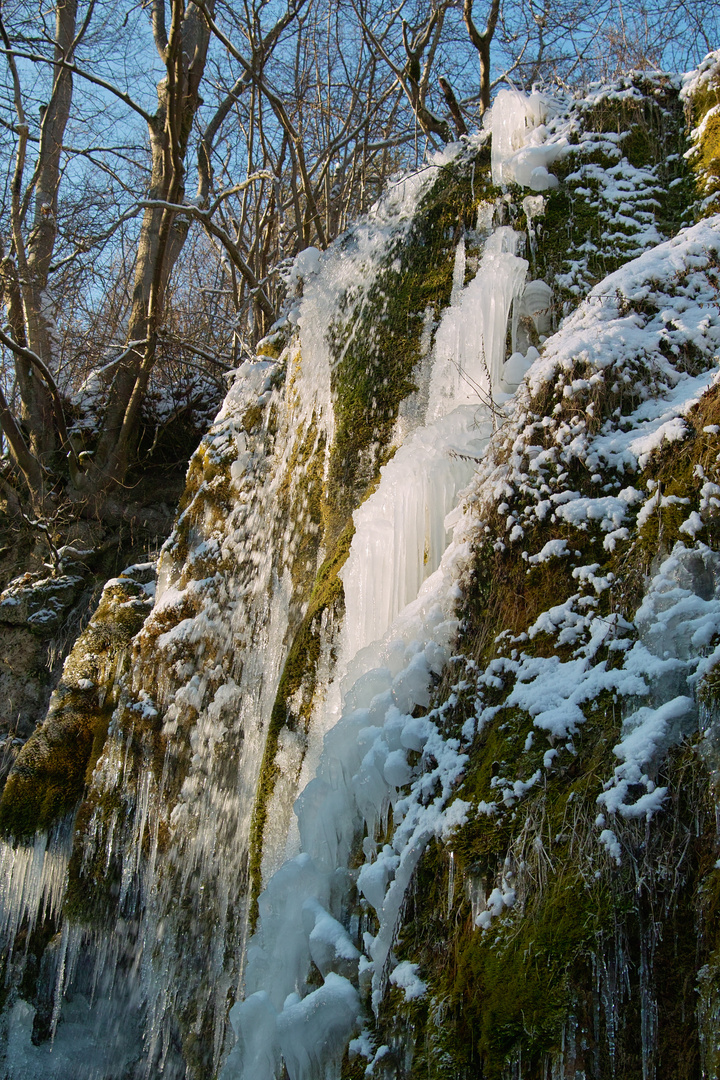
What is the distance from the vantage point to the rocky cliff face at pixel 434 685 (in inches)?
88.8

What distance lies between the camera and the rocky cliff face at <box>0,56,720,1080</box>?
226 cm

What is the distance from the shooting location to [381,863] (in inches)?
112

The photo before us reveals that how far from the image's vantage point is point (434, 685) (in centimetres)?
Answer: 312

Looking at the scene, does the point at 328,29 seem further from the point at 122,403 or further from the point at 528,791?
the point at 528,791

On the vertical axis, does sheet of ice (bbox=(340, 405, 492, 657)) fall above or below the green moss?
below

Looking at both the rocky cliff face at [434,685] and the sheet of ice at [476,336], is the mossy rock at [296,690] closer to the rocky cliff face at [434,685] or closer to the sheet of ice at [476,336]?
the rocky cliff face at [434,685]

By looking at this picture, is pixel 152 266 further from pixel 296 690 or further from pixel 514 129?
pixel 296 690

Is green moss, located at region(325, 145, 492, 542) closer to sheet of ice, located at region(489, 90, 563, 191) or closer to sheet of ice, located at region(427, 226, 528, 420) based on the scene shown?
sheet of ice, located at region(489, 90, 563, 191)

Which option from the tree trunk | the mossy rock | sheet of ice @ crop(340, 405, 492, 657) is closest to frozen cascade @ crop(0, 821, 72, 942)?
the mossy rock

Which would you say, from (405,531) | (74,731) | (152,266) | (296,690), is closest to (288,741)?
(296,690)

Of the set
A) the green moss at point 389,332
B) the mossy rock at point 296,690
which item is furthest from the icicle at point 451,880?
the green moss at point 389,332

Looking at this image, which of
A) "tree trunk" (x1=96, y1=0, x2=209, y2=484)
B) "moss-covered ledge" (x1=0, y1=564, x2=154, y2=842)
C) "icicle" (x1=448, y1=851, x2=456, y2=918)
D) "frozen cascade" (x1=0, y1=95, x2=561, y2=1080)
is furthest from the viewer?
"tree trunk" (x1=96, y1=0, x2=209, y2=484)

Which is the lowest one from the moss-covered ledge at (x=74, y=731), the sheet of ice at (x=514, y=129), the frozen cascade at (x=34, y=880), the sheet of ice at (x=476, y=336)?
the frozen cascade at (x=34, y=880)

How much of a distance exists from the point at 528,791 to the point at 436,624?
84 centimetres
